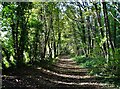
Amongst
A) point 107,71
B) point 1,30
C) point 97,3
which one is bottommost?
point 107,71

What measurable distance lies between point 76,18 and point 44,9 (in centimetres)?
1208

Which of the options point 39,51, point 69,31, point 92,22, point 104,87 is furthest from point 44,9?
point 69,31

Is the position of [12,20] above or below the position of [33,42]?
above

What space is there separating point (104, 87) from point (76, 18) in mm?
31882

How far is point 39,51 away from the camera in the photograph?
35781mm

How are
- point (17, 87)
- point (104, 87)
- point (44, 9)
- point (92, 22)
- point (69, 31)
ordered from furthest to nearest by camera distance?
1. point (69, 31)
2. point (92, 22)
3. point (44, 9)
4. point (104, 87)
5. point (17, 87)

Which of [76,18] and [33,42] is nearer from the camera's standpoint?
[33,42]

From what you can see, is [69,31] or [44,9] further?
[69,31]

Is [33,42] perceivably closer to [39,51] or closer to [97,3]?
[39,51]

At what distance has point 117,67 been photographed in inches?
720

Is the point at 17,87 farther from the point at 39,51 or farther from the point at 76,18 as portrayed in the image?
the point at 76,18

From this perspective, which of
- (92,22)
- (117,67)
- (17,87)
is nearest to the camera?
(17,87)

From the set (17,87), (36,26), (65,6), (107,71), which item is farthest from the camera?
(65,6)

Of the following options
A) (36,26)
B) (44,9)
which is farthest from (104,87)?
(44,9)
